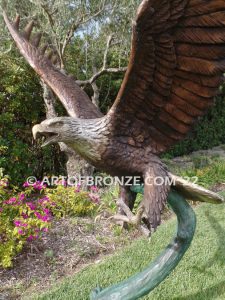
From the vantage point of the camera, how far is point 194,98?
1903 millimetres

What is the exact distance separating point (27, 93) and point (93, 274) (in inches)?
120

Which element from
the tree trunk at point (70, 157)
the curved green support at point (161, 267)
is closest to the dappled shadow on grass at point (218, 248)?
the curved green support at point (161, 267)

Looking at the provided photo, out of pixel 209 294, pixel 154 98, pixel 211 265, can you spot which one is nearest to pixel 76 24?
pixel 154 98

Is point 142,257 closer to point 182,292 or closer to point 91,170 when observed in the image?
point 182,292

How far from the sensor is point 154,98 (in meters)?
1.90

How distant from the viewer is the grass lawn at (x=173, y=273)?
121 inches

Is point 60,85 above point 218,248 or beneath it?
above

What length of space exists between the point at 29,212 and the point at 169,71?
8.16 feet

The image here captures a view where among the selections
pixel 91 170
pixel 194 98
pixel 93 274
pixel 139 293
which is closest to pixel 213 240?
pixel 93 274

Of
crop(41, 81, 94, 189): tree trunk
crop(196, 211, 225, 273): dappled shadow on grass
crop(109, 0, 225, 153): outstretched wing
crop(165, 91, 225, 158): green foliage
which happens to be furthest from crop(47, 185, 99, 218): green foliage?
crop(165, 91, 225, 158): green foliage

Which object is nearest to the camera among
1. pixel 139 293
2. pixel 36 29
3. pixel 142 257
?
pixel 139 293

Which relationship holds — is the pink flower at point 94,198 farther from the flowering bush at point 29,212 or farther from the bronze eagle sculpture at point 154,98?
the bronze eagle sculpture at point 154,98

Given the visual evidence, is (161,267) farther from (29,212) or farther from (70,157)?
(70,157)

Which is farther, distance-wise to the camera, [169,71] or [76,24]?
[76,24]
